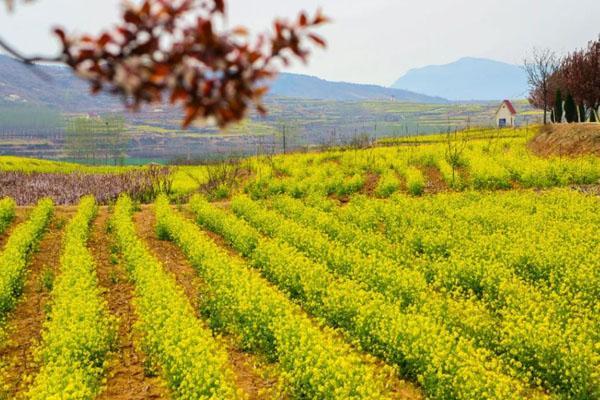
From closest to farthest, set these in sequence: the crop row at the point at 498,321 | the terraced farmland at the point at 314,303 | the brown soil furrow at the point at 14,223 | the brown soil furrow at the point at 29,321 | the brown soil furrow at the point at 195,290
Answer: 1. the terraced farmland at the point at 314,303
2. the crop row at the point at 498,321
3. the brown soil furrow at the point at 195,290
4. the brown soil furrow at the point at 29,321
5. the brown soil furrow at the point at 14,223

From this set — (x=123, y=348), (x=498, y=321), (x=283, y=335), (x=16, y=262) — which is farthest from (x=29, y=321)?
(x=498, y=321)

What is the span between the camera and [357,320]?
9984 mm

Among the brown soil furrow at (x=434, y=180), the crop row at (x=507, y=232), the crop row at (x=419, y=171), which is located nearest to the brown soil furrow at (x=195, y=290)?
the crop row at (x=507, y=232)

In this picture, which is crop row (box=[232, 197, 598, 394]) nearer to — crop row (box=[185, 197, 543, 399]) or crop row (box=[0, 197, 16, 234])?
crop row (box=[185, 197, 543, 399])

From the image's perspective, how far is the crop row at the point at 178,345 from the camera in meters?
7.52

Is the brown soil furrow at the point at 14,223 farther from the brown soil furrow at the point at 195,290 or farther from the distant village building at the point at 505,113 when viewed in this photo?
the distant village building at the point at 505,113

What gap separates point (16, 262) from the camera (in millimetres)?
14055

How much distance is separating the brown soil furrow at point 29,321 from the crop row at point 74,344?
0.29m

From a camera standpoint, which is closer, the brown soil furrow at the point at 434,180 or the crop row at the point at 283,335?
the crop row at the point at 283,335

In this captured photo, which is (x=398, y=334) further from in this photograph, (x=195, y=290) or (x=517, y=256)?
(x=195, y=290)

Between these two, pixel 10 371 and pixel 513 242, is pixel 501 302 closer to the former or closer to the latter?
pixel 513 242

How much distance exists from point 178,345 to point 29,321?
5.27m

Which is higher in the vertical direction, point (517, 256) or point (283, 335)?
point (517, 256)

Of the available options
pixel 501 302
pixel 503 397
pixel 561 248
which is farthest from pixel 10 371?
pixel 561 248
